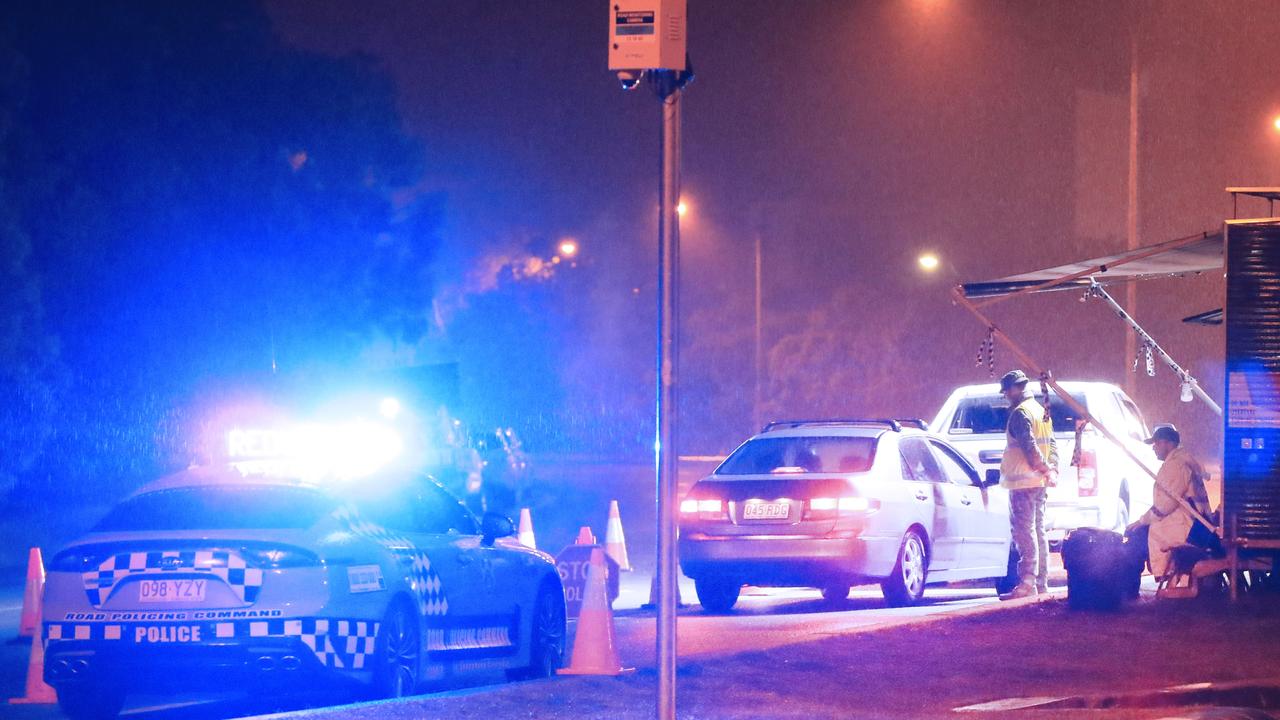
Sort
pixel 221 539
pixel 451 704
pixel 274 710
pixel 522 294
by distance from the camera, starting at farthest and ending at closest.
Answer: pixel 522 294, pixel 274 710, pixel 221 539, pixel 451 704

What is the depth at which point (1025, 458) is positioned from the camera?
14.5m

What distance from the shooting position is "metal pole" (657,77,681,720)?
5.79 metres

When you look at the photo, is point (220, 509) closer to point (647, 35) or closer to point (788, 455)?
point (647, 35)

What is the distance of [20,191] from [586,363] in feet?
178

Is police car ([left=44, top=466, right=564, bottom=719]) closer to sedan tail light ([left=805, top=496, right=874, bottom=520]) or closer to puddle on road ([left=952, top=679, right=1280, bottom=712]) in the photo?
puddle on road ([left=952, top=679, right=1280, bottom=712])

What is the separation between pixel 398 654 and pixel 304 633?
0.70 m

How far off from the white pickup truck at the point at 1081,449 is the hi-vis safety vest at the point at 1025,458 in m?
0.69

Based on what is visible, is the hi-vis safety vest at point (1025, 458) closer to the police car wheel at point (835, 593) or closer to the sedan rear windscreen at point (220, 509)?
the police car wheel at point (835, 593)

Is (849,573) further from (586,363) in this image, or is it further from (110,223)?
(586,363)

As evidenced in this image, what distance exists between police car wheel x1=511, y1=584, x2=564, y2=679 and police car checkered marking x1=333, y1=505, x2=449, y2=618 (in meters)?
1.34

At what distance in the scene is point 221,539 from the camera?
8.66m

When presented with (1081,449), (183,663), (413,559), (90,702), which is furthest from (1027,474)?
(90,702)

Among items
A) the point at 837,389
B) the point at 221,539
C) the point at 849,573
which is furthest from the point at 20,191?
the point at 837,389

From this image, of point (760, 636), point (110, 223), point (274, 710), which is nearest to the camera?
point (274, 710)
